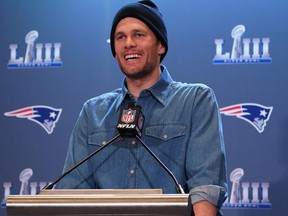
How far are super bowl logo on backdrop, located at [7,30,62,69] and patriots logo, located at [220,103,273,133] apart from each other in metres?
1.06

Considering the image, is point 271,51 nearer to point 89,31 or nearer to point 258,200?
point 258,200

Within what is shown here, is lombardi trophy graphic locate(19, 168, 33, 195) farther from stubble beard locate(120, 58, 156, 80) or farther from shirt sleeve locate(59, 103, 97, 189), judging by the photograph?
stubble beard locate(120, 58, 156, 80)

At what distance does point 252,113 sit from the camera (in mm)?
3211

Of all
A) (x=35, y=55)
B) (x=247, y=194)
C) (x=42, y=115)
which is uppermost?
(x=35, y=55)

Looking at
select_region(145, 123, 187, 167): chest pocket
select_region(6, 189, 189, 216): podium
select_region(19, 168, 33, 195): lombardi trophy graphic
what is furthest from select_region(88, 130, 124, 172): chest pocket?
select_region(19, 168, 33, 195): lombardi trophy graphic

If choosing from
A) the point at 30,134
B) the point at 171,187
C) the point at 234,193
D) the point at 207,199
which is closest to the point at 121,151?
the point at 171,187

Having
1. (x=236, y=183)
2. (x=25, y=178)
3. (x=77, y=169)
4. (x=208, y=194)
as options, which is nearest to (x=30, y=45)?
(x=25, y=178)

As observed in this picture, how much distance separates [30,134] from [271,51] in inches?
58.4

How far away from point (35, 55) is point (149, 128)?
1.40 m

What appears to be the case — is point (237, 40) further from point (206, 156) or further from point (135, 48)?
point (206, 156)

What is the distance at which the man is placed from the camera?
222 cm

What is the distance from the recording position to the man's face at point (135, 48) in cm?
240

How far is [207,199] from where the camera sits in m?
2.06

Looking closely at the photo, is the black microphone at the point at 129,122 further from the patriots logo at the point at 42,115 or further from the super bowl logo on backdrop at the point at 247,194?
the patriots logo at the point at 42,115
